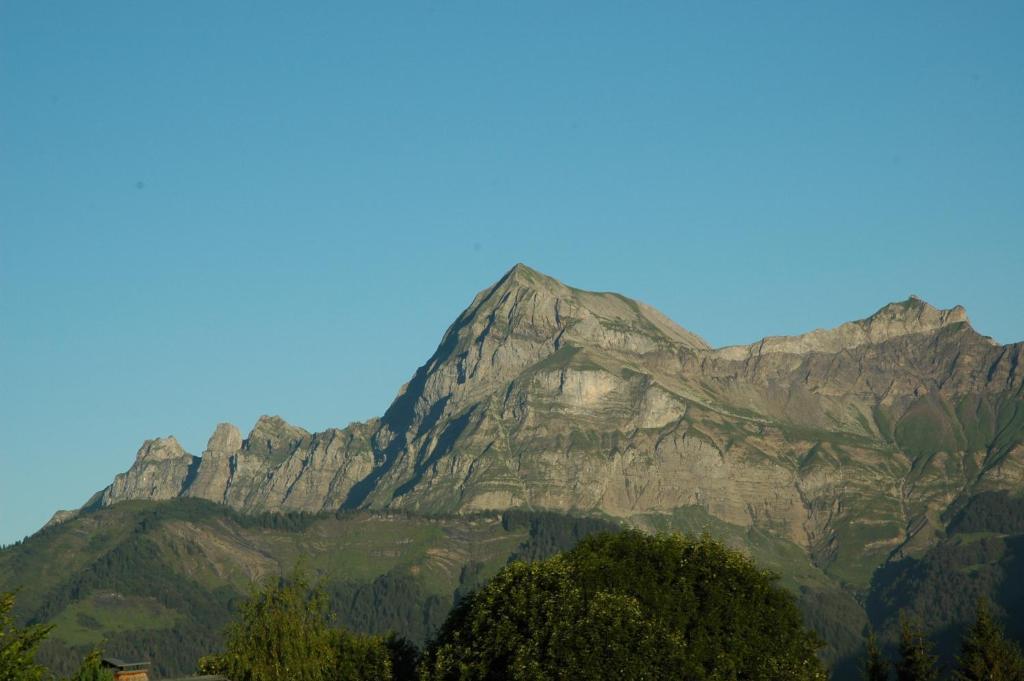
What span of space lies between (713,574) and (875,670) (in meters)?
32.6

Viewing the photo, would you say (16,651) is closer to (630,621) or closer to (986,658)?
(630,621)

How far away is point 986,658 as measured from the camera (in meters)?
153

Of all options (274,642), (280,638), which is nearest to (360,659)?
(280,638)

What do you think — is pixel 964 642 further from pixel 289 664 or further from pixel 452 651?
pixel 289 664

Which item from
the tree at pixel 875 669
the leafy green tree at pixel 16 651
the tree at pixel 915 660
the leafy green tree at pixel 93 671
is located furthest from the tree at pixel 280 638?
the tree at pixel 915 660

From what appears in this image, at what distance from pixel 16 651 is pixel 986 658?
102498 millimetres

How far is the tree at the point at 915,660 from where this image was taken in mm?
169875

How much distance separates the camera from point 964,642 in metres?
164

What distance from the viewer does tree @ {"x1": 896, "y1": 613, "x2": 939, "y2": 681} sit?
169875 mm

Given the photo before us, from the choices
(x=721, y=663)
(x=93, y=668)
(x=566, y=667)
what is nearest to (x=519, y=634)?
(x=566, y=667)

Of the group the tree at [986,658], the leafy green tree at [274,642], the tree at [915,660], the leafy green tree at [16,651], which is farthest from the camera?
the tree at [915,660]

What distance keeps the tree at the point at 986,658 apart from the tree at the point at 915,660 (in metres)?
7.21

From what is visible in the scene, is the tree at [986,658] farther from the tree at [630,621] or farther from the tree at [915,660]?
the tree at [630,621]

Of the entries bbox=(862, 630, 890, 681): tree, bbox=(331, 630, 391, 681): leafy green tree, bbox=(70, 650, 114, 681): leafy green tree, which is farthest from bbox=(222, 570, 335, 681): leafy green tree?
bbox=(862, 630, 890, 681): tree
